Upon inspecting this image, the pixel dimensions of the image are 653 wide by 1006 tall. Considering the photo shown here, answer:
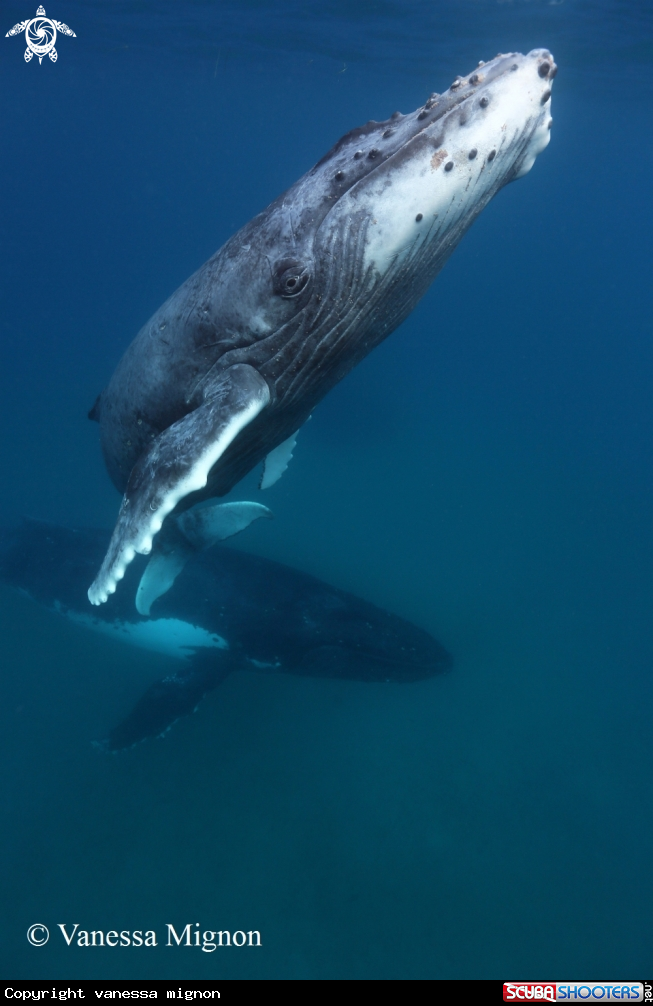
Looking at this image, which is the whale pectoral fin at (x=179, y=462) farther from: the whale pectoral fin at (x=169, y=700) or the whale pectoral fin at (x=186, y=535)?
the whale pectoral fin at (x=169, y=700)

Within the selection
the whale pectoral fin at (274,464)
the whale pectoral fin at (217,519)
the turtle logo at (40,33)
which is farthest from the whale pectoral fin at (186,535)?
the turtle logo at (40,33)

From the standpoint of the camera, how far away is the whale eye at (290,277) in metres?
3.90

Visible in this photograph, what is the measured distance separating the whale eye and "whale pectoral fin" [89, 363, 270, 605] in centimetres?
64

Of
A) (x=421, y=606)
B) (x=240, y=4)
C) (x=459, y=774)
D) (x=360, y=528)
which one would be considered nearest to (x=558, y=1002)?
(x=459, y=774)

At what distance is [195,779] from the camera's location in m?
10.4

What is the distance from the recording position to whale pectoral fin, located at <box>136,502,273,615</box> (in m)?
5.24

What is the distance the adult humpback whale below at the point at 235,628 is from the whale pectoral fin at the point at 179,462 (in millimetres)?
6799

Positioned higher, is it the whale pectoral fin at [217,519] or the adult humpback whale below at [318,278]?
the adult humpback whale below at [318,278]

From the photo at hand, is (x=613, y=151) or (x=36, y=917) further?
(x=613, y=151)

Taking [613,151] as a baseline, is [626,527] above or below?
below

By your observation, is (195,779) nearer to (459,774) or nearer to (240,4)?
(459,774)

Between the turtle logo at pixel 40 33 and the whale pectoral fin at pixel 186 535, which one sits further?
the turtle logo at pixel 40 33

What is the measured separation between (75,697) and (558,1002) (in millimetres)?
10253

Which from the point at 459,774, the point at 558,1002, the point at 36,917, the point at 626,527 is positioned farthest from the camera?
the point at 626,527
